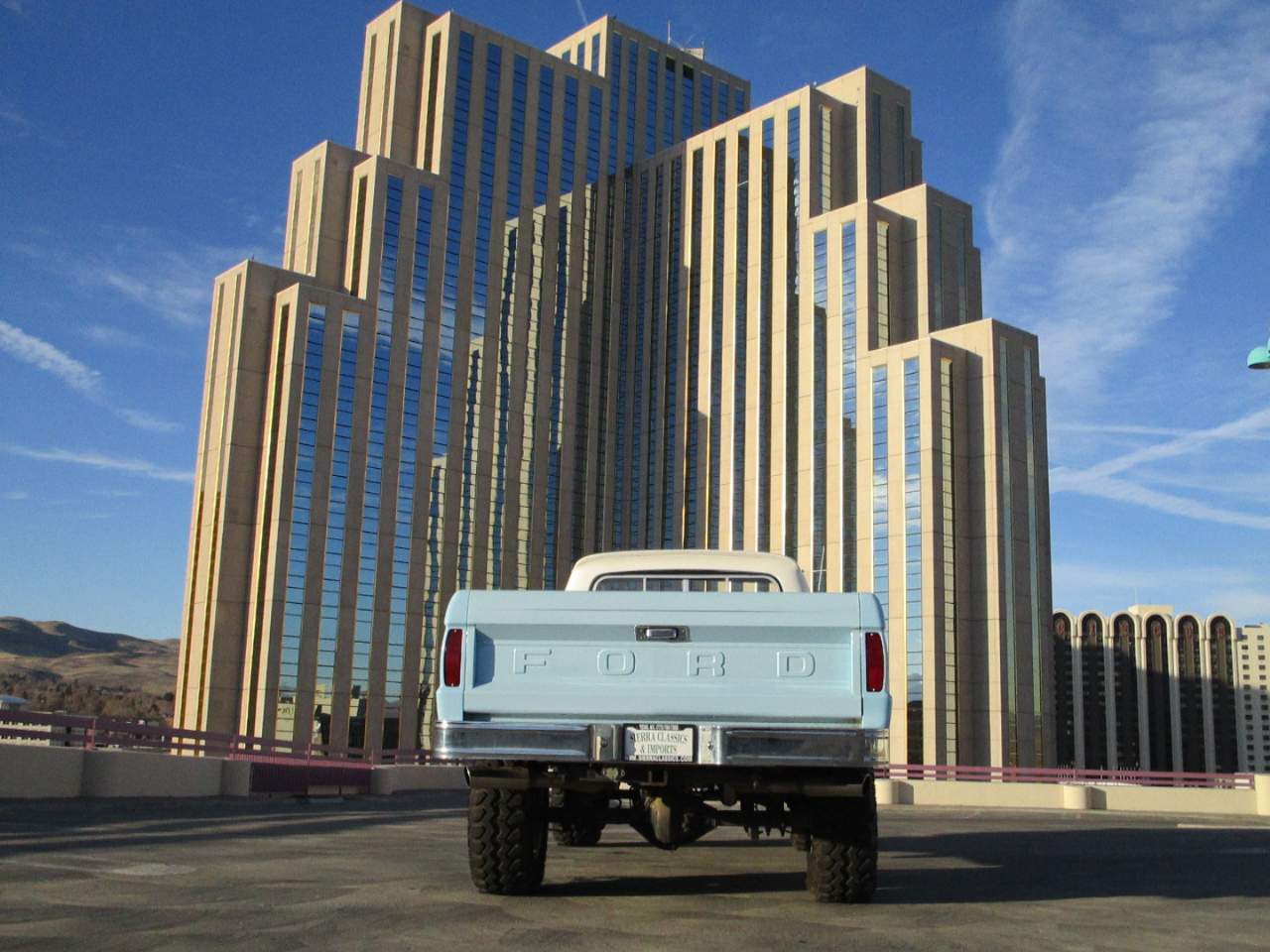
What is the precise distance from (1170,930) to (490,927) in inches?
152

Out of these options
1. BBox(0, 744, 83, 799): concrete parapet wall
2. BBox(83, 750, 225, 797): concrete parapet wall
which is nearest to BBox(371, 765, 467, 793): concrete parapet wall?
BBox(83, 750, 225, 797): concrete parapet wall

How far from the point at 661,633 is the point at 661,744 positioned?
0.67 metres

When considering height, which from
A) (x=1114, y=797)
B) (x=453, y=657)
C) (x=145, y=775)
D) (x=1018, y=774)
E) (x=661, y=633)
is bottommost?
(x=1018, y=774)

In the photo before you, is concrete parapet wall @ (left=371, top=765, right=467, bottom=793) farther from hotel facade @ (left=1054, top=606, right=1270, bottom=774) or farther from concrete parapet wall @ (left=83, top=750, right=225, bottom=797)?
hotel facade @ (left=1054, top=606, right=1270, bottom=774)

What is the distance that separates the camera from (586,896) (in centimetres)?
784

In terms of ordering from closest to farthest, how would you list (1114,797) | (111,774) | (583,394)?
(111,774) → (1114,797) → (583,394)

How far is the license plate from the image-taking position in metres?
7.14

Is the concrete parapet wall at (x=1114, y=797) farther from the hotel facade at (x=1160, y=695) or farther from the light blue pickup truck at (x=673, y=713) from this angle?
the hotel facade at (x=1160, y=695)

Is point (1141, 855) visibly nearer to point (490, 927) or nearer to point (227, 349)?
point (490, 927)

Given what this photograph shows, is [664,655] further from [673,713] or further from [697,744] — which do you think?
[697,744]

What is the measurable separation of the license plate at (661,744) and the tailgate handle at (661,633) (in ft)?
1.72

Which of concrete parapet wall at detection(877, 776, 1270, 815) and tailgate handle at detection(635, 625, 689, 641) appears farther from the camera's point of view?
concrete parapet wall at detection(877, 776, 1270, 815)

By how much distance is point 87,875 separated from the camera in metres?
8.40

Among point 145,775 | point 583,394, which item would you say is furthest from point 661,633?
point 583,394
